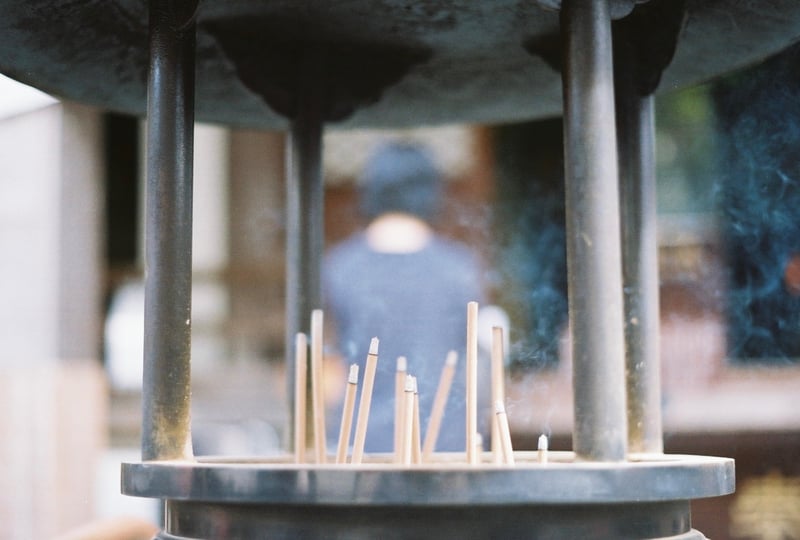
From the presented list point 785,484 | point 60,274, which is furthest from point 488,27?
point 60,274

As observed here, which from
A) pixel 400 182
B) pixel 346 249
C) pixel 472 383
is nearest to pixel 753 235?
pixel 400 182

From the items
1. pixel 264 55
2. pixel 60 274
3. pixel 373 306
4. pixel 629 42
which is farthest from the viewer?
pixel 60 274

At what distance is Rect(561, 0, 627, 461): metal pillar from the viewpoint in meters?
1.63

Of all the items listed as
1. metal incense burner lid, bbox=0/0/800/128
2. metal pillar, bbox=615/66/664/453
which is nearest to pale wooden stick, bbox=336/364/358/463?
metal pillar, bbox=615/66/664/453

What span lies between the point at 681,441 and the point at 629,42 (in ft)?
12.0

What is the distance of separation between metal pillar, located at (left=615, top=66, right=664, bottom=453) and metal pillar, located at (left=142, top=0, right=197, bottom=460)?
89cm

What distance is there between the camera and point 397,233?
624cm

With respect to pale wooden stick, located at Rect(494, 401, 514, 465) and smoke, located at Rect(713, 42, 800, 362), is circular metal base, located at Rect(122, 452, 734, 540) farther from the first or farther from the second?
smoke, located at Rect(713, 42, 800, 362)

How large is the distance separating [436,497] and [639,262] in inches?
35.1

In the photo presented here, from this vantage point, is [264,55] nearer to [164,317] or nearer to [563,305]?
[164,317]

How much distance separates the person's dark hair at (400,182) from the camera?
6.22 metres

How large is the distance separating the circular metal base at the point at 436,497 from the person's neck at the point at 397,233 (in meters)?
4.49

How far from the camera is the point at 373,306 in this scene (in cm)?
615

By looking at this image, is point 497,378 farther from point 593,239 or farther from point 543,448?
point 593,239
